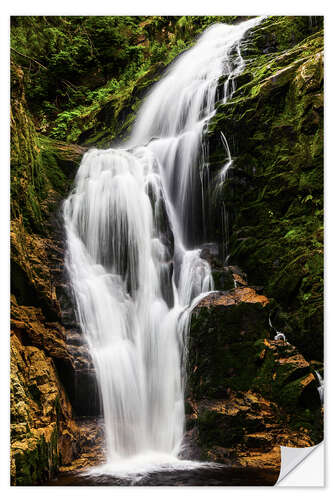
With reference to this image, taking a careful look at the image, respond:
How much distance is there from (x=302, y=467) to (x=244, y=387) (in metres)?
0.81

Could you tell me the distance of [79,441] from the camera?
363 cm

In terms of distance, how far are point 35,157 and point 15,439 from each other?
295 centimetres

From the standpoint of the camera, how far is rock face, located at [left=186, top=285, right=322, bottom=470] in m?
3.63

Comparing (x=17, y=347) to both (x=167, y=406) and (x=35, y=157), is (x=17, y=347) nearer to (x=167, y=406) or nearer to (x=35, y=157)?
(x=167, y=406)

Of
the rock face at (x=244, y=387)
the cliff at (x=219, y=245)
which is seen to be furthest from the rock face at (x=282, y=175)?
the rock face at (x=244, y=387)

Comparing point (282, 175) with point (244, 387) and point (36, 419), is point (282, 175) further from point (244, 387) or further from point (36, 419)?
point (36, 419)

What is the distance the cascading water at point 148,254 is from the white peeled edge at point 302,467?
965 millimetres

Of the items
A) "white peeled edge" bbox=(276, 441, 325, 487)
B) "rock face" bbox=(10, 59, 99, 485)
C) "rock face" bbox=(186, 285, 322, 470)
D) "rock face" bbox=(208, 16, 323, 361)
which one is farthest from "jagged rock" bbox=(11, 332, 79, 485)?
"rock face" bbox=(208, 16, 323, 361)

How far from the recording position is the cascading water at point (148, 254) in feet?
12.8

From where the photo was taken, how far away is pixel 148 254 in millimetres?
4648

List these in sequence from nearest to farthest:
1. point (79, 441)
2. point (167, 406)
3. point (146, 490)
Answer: point (146, 490)
point (79, 441)
point (167, 406)

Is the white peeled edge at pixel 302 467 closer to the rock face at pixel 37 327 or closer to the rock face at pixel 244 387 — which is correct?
the rock face at pixel 244 387
